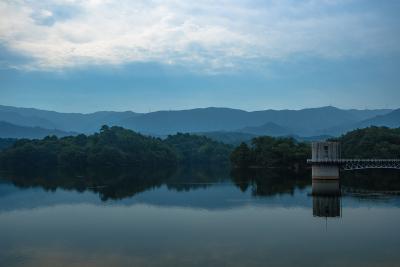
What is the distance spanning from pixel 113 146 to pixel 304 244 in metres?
93.3

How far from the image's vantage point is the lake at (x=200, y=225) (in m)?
27.9

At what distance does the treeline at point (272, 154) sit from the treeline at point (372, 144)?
26.4 feet

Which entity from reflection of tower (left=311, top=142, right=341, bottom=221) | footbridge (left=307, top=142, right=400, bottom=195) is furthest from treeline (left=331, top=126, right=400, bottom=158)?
reflection of tower (left=311, top=142, right=341, bottom=221)

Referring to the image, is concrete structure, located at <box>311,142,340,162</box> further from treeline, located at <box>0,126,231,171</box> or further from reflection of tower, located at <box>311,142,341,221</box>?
treeline, located at <box>0,126,231,171</box>

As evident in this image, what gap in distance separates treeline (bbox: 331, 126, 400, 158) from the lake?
758 inches

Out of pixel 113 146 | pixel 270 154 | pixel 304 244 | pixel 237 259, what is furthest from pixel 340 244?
pixel 113 146

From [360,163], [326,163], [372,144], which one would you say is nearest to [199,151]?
[372,144]

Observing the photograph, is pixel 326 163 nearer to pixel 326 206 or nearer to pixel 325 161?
pixel 325 161

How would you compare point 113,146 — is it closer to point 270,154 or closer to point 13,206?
point 270,154

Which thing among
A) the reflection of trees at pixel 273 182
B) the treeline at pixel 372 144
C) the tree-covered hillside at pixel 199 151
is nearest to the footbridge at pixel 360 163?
the reflection of trees at pixel 273 182

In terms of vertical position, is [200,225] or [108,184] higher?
[108,184]

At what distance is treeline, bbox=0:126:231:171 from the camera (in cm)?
11162

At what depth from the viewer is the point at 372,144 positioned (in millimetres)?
88125

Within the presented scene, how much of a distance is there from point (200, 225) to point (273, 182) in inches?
1276
